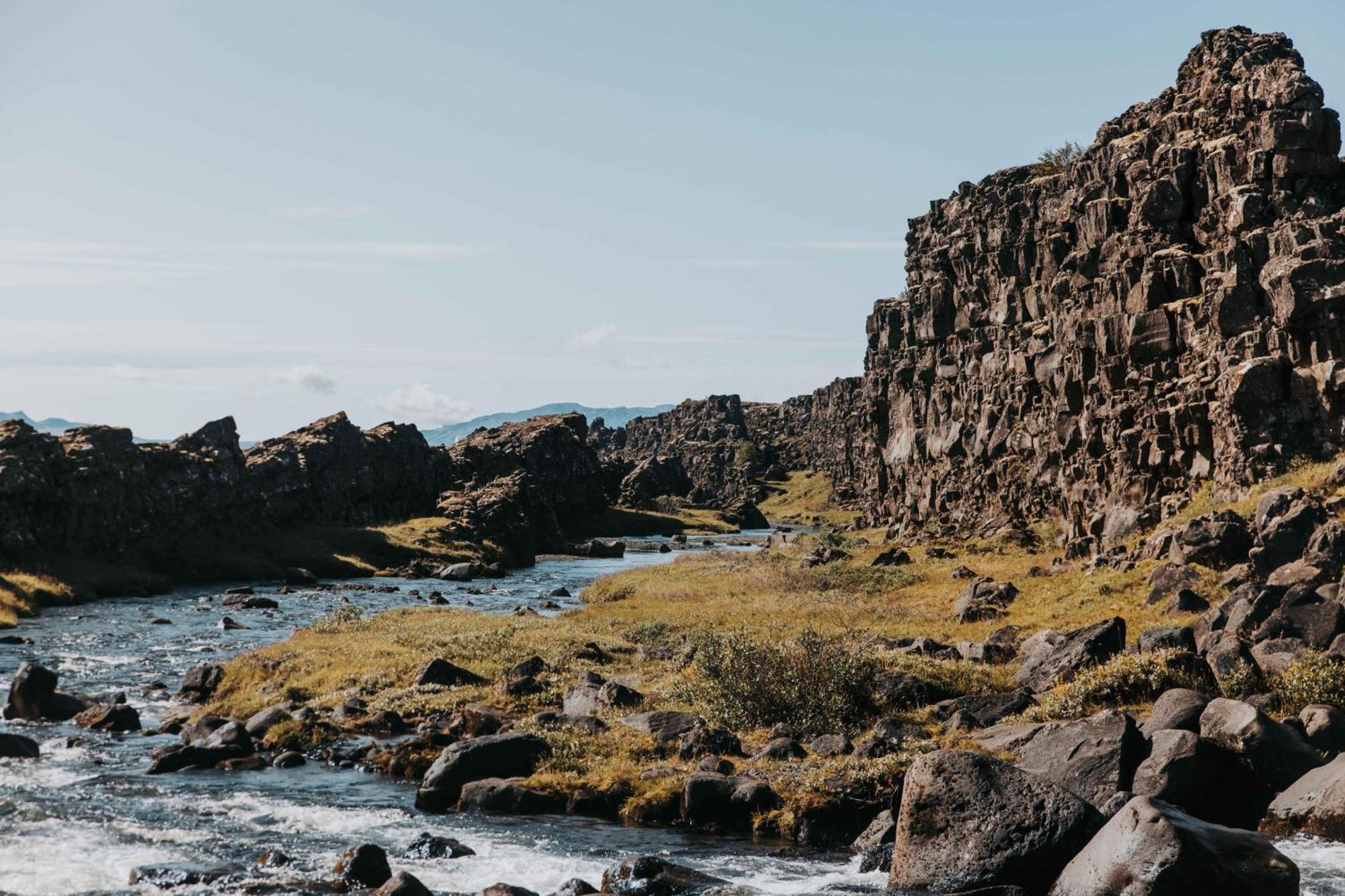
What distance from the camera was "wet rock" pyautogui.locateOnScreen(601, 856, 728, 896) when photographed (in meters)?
24.4

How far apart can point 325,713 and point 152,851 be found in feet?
50.4

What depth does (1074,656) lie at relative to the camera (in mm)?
40125

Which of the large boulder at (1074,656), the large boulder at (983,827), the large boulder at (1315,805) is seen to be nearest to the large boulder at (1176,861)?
the large boulder at (983,827)

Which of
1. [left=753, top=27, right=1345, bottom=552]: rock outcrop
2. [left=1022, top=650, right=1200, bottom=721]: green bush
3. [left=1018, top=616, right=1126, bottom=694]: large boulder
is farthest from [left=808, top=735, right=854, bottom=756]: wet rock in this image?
[left=753, top=27, right=1345, bottom=552]: rock outcrop

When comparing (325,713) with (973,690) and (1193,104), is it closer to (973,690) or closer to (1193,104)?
(973,690)

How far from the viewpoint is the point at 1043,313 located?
9912 centimetres

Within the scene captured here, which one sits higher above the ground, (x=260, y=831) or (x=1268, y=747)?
(x=1268, y=747)

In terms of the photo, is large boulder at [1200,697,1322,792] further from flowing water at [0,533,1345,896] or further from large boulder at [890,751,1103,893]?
large boulder at [890,751,1103,893]

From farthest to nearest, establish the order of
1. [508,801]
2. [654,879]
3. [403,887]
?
[508,801] < [654,879] < [403,887]

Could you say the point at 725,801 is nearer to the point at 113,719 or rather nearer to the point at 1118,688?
the point at 1118,688

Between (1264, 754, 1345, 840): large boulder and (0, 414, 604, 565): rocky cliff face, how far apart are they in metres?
93.5

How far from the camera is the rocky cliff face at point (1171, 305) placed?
58.3 meters

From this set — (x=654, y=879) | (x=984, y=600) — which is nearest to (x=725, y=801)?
(x=654, y=879)

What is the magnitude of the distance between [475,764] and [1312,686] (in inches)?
997
